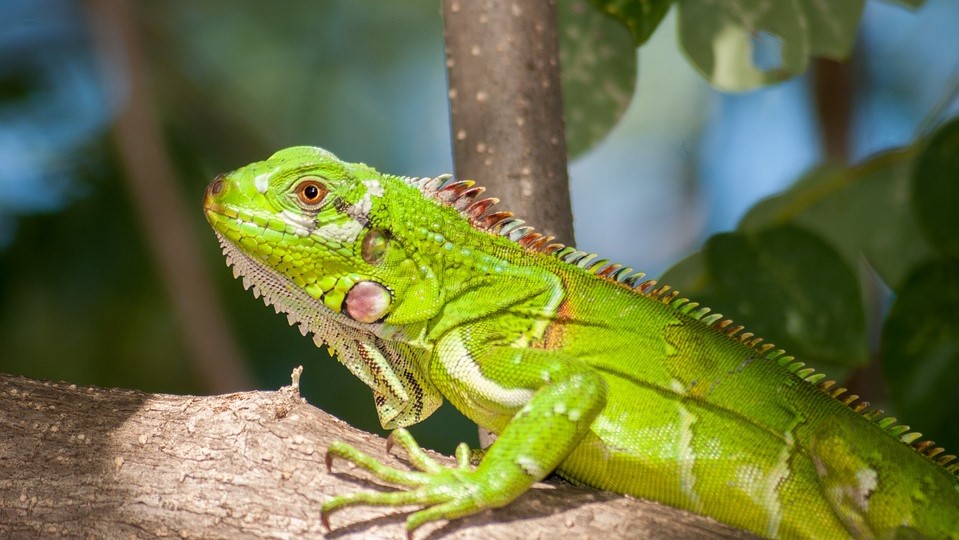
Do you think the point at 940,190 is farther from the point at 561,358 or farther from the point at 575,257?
the point at 561,358

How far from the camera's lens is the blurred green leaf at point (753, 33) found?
4152 mm

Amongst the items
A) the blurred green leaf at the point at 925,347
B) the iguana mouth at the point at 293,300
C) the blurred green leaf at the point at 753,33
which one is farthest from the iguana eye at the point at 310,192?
the blurred green leaf at the point at 925,347

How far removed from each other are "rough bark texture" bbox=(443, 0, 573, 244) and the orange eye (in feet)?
2.19

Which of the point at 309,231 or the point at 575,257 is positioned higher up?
the point at 309,231

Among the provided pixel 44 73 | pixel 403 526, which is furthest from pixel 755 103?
pixel 403 526

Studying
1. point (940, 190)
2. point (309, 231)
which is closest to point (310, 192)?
point (309, 231)

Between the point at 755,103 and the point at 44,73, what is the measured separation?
9375 mm

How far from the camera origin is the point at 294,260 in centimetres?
307

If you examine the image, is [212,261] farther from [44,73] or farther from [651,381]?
[651,381]

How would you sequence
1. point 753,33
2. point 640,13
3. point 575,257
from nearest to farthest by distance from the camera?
1. point 575,257
2. point 640,13
3. point 753,33

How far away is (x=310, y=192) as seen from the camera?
10.2ft

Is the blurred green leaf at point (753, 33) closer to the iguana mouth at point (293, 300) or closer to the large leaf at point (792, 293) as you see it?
the large leaf at point (792, 293)

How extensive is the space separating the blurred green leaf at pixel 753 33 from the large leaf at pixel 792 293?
0.67 m

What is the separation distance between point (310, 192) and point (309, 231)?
0.41ft
